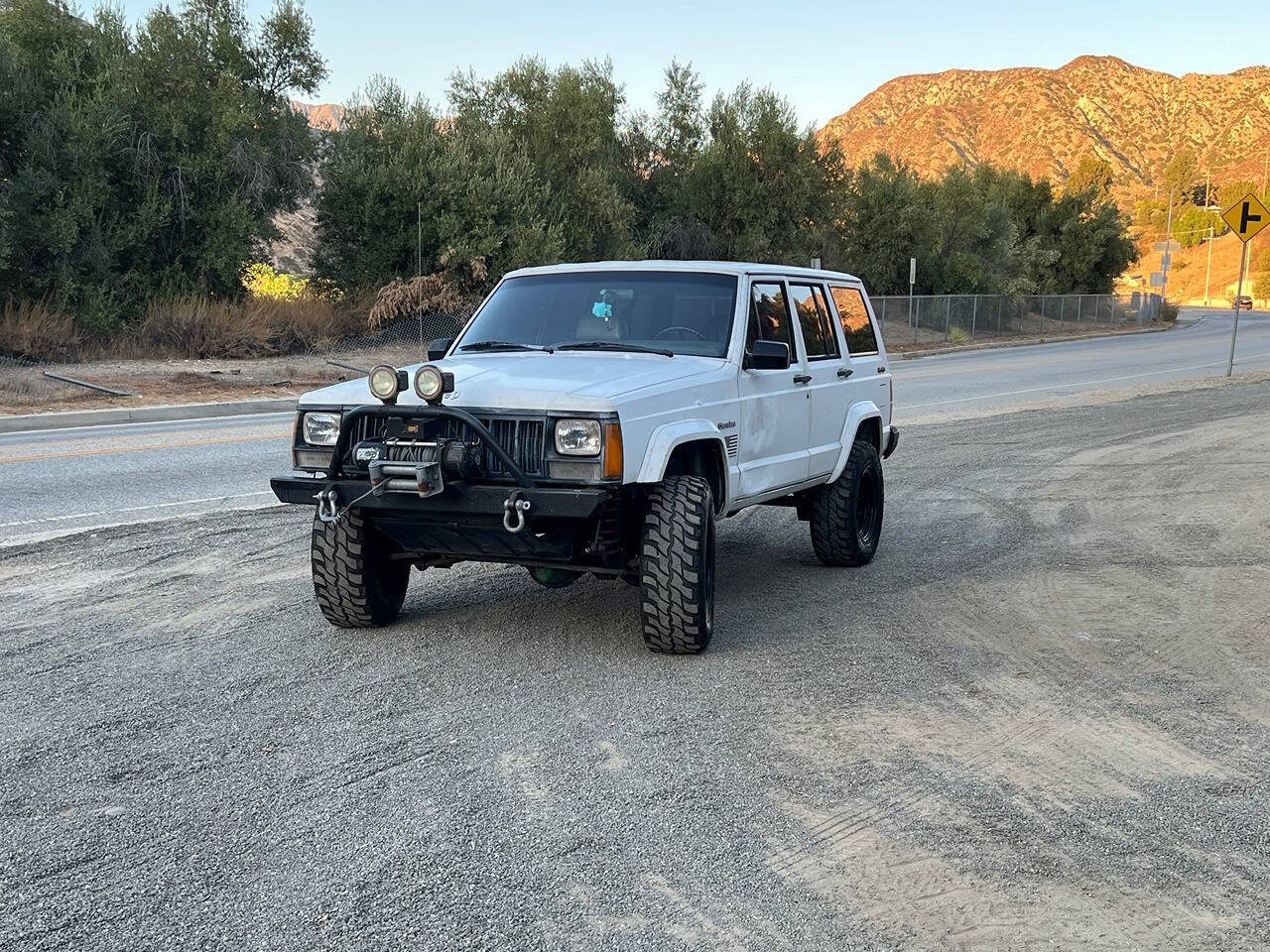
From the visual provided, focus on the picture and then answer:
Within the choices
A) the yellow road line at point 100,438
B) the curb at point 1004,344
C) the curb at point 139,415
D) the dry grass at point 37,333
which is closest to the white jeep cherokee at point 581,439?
the yellow road line at point 100,438

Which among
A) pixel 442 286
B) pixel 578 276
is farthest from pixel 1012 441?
pixel 442 286

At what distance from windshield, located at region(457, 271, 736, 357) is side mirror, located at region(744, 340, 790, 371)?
0.16 metres

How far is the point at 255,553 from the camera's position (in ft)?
26.7

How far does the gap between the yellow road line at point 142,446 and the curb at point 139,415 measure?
11.9 ft

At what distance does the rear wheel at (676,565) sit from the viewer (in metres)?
5.56

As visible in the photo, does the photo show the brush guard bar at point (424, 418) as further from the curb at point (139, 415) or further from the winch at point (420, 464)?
the curb at point (139, 415)

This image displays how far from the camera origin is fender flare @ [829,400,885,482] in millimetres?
7785

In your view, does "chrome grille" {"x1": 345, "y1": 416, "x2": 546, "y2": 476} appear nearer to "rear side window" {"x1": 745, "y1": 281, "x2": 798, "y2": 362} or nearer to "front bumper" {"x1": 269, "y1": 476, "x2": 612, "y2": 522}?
"front bumper" {"x1": 269, "y1": 476, "x2": 612, "y2": 522}

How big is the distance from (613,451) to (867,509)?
3.32 meters

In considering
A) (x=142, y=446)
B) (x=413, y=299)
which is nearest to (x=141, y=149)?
(x=413, y=299)

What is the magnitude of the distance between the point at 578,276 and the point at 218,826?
155 inches

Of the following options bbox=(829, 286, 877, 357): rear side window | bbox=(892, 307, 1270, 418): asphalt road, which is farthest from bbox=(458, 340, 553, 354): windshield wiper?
bbox=(892, 307, 1270, 418): asphalt road

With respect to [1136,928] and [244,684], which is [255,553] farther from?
[1136,928]

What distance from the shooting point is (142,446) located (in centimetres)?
1412
